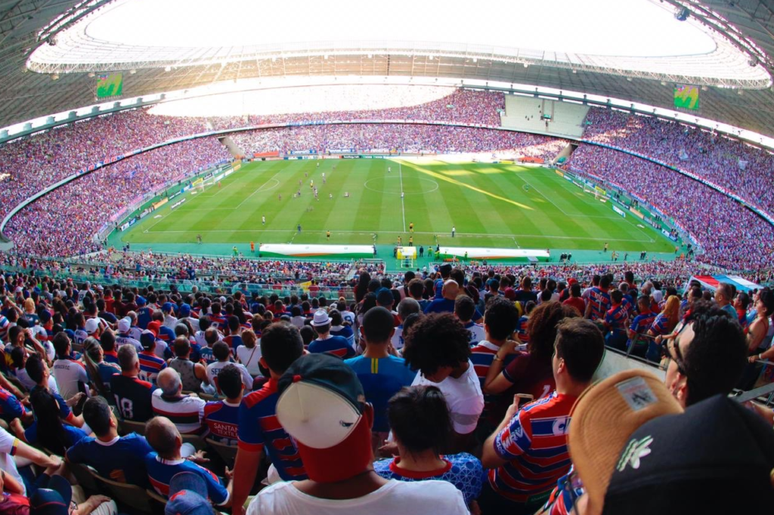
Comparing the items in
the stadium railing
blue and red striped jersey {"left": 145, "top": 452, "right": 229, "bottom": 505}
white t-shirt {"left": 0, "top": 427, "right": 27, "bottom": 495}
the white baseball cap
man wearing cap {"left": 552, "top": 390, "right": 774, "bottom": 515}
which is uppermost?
man wearing cap {"left": 552, "top": 390, "right": 774, "bottom": 515}

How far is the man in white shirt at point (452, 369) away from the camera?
3923 millimetres

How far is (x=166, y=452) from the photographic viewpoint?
3.97 metres

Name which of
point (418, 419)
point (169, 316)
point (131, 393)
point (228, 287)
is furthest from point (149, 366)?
point (228, 287)

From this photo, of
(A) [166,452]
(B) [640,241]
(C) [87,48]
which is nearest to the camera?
(A) [166,452]

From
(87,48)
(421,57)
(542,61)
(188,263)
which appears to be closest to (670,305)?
(188,263)

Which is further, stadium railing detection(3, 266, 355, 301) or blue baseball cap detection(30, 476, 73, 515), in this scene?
stadium railing detection(3, 266, 355, 301)

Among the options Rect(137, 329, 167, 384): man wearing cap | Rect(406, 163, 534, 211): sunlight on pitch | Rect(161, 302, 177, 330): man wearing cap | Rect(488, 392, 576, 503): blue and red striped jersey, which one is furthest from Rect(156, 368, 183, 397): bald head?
Rect(406, 163, 534, 211): sunlight on pitch

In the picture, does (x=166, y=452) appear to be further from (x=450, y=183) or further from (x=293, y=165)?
(x=293, y=165)

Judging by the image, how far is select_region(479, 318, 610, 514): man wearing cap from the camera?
3.23 m

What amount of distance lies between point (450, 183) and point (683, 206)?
20.3m

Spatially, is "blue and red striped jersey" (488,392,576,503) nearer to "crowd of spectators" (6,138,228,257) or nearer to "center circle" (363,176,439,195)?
"crowd of spectators" (6,138,228,257)

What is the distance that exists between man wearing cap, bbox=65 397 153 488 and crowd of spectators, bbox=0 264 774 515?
0.02 metres

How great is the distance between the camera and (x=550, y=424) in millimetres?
3215

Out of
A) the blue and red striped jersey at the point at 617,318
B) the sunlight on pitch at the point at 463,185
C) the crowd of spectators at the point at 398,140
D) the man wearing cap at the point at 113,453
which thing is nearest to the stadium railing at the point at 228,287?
the blue and red striped jersey at the point at 617,318
